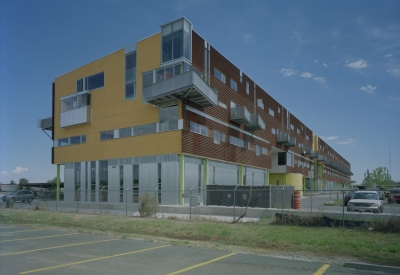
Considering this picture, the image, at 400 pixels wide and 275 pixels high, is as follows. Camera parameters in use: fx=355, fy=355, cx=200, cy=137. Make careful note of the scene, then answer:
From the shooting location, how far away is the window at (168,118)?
29125 mm

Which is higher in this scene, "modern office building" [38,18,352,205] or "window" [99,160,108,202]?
"modern office building" [38,18,352,205]

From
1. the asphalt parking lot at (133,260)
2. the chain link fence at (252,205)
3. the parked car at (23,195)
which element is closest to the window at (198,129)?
the chain link fence at (252,205)

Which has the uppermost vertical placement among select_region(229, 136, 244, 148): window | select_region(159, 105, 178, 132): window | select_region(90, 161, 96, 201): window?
select_region(159, 105, 178, 132): window

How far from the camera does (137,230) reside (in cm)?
1708

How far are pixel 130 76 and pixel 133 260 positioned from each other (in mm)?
25248

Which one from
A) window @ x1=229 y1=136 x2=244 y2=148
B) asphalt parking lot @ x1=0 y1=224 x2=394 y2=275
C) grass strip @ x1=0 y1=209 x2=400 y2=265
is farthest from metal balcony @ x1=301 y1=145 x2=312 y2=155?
asphalt parking lot @ x1=0 y1=224 x2=394 y2=275

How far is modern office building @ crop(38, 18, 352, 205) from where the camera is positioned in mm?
29047

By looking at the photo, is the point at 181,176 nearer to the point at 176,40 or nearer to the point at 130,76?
the point at 130,76

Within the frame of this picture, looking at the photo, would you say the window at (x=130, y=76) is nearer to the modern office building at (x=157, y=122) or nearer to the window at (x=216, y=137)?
the modern office building at (x=157, y=122)

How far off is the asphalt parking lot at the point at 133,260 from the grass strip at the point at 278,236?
167 centimetres

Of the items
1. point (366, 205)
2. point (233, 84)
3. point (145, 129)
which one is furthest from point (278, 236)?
point (233, 84)

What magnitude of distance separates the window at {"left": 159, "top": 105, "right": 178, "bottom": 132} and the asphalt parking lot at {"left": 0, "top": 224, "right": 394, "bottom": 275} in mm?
16470

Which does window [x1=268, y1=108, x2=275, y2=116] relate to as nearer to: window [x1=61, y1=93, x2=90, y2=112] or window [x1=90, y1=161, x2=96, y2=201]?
window [x1=61, y1=93, x2=90, y2=112]

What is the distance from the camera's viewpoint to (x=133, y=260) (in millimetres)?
9938
